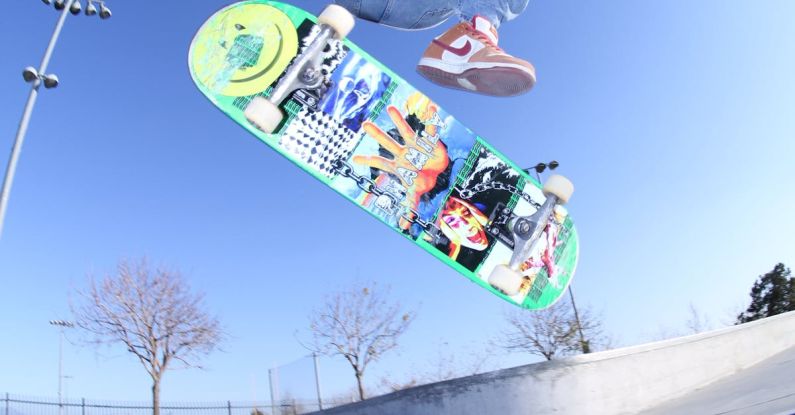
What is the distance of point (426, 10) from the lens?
6926 mm

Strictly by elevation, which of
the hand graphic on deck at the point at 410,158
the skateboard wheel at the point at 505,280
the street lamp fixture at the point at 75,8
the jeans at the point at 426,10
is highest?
the street lamp fixture at the point at 75,8

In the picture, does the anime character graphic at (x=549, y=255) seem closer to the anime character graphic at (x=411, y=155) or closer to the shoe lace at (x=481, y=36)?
the anime character graphic at (x=411, y=155)

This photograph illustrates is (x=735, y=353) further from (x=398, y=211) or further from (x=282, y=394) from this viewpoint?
(x=282, y=394)

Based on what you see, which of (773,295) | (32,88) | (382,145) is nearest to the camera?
(32,88)

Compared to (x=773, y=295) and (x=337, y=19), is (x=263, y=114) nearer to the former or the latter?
(x=337, y=19)

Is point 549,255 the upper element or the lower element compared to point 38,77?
lower

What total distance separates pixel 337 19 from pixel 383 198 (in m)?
2.36

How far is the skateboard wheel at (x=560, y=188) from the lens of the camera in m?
7.86

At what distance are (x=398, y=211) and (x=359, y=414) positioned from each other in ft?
10.1

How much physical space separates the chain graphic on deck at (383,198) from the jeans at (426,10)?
201 centimetres

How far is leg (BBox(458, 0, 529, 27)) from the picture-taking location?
7.22 meters

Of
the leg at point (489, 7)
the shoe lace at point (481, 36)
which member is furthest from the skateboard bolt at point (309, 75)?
the leg at point (489, 7)

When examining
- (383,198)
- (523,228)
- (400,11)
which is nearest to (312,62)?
(400,11)

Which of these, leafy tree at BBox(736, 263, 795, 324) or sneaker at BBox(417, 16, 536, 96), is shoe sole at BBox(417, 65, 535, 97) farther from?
leafy tree at BBox(736, 263, 795, 324)
